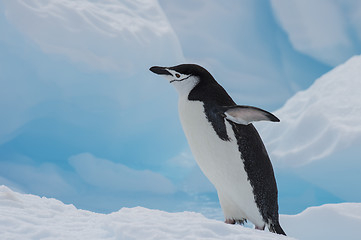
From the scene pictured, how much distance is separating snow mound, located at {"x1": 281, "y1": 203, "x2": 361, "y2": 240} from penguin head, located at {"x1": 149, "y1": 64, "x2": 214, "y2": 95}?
109cm

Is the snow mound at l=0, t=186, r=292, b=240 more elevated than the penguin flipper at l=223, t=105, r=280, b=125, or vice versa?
the penguin flipper at l=223, t=105, r=280, b=125

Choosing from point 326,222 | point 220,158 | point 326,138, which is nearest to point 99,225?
point 220,158

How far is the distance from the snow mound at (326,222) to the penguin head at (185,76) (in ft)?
3.58

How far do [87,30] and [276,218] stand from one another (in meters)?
4.41

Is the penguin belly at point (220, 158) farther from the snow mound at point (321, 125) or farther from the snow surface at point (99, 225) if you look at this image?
the snow mound at point (321, 125)

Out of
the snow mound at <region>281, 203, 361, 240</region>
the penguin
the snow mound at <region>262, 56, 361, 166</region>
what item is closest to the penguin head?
the penguin

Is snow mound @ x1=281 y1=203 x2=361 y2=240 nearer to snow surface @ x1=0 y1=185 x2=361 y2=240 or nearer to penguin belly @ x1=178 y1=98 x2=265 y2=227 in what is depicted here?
penguin belly @ x1=178 y1=98 x2=265 y2=227

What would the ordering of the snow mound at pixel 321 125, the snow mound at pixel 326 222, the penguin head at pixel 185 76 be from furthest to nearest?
the snow mound at pixel 321 125 < the snow mound at pixel 326 222 < the penguin head at pixel 185 76

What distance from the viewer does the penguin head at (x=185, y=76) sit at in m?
2.08

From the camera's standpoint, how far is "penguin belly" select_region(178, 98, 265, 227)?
1966mm

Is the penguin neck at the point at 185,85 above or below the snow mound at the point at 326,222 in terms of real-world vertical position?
above

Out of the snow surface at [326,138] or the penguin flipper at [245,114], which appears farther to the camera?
the snow surface at [326,138]

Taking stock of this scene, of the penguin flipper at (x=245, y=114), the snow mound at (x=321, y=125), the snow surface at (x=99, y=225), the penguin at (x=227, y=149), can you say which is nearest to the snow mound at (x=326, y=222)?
the penguin at (x=227, y=149)

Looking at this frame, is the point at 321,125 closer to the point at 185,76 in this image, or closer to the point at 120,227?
the point at 185,76
